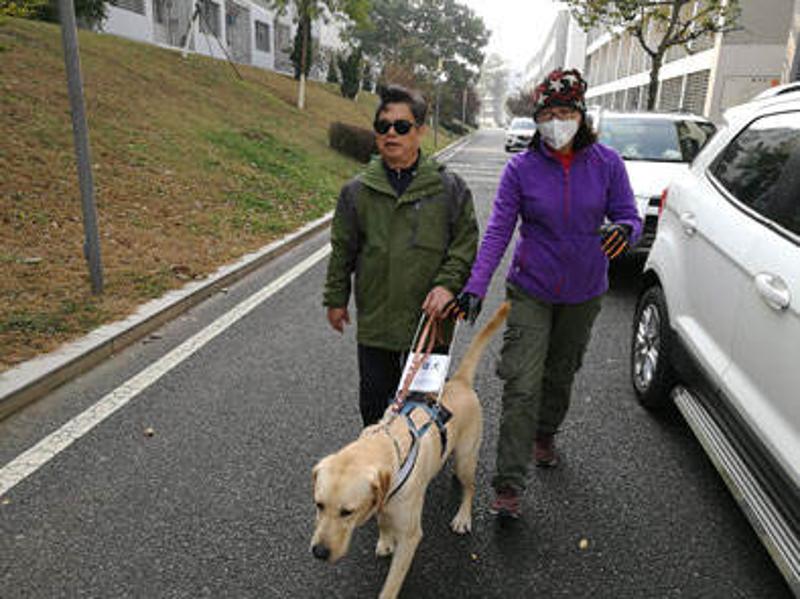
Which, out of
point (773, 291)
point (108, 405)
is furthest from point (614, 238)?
point (108, 405)

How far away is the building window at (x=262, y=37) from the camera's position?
1524 inches

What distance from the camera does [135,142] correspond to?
11.1 metres

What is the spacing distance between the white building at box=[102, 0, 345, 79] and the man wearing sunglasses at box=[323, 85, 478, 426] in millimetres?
17441

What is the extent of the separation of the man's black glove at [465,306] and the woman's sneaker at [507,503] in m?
0.80

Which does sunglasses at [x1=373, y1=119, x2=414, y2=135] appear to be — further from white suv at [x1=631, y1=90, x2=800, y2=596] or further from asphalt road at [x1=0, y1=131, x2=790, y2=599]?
asphalt road at [x1=0, y1=131, x2=790, y2=599]

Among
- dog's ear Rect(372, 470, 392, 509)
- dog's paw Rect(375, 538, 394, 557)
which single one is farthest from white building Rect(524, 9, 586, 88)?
dog's ear Rect(372, 470, 392, 509)

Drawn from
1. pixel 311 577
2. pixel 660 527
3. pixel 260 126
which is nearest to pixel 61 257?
pixel 311 577

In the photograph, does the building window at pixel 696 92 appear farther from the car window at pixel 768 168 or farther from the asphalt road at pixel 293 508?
the asphalt road at pixel 293 508

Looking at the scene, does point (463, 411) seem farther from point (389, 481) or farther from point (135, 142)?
point (135, 142)

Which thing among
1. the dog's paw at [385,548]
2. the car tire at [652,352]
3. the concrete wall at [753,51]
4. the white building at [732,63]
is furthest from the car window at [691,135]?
the concrete wall at [753,51]

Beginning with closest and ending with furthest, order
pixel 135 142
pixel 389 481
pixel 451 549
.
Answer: pixel 389 481 < pixel 451 549 < pixel 135 142

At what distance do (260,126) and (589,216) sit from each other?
599 inches

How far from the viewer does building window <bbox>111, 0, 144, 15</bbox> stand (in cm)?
2392

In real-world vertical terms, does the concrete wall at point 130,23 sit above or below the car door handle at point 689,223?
above
